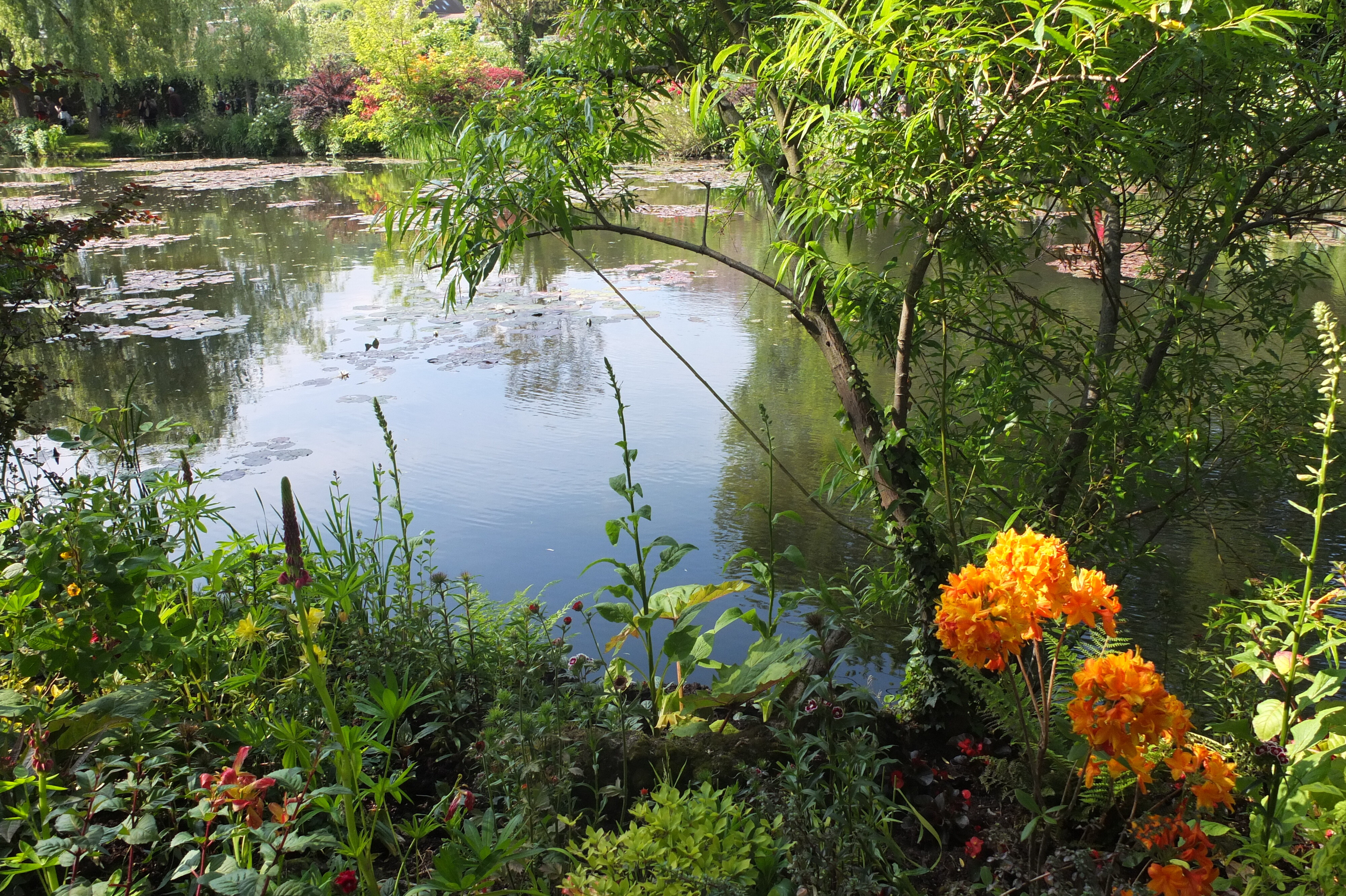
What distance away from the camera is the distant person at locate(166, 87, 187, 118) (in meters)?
24.0

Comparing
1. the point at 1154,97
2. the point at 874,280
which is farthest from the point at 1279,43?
the point at 874,280

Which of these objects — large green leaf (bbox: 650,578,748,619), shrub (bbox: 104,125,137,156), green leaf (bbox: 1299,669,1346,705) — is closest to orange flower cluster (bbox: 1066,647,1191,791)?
green leaf (bbox: 1299,669,1346,705)

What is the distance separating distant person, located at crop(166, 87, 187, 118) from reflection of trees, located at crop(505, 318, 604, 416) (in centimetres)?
2366

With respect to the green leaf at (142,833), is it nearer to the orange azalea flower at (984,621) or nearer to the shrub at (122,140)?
the orange azalea flower at (984,621)

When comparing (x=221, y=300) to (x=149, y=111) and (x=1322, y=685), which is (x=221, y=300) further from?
(x=149, y=111)

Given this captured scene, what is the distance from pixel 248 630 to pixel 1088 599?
57.4 inches

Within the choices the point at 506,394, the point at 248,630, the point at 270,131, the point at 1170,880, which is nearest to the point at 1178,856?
the point at 1170,880

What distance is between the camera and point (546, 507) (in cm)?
365

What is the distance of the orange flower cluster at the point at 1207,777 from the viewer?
1261 mm

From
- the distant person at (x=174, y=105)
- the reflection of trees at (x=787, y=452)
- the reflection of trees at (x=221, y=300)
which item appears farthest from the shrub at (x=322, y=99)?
the reflection of trees at (x=787, y=452)

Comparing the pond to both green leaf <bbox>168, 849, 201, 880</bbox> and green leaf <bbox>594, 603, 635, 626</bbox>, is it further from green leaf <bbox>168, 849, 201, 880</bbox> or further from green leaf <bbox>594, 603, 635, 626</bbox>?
green leaf <bbox>168, 849, 201, 880</bbox>

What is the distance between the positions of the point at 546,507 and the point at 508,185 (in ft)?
6.51

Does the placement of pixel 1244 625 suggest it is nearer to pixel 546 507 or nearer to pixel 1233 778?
pixel 1233 778

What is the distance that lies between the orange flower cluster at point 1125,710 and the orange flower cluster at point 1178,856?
11 cm
